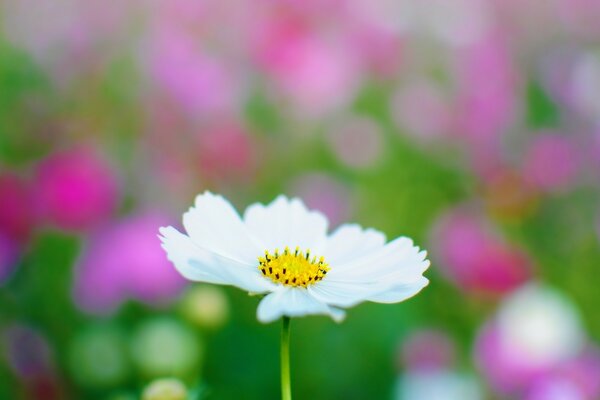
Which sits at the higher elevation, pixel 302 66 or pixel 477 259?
pixel 302 66

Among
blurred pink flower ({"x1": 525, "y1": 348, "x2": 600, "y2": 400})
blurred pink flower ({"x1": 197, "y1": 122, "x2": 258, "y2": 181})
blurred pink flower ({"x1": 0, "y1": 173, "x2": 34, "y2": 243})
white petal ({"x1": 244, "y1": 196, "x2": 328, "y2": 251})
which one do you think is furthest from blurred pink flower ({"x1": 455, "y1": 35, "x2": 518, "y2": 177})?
white petal ({"x1": 244, "y1": 196, "x2": 328, "y2": 251})

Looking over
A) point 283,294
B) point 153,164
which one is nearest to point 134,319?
point 153,164

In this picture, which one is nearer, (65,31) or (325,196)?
(325,196)

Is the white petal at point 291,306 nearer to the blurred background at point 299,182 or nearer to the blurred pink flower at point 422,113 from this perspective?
the blurred background at point 299,182

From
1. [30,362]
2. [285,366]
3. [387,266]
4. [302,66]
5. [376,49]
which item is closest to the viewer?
[285,366]

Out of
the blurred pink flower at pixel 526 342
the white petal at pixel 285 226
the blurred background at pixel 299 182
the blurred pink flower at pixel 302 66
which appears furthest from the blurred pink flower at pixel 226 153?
the white petal at pixel 285 226

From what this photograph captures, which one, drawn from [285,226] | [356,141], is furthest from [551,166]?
[285,226]

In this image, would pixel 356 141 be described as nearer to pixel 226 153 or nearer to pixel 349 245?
pixel 226 153
